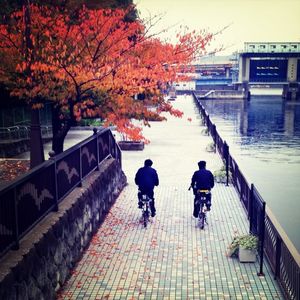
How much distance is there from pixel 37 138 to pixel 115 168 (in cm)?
398

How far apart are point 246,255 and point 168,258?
178 cm

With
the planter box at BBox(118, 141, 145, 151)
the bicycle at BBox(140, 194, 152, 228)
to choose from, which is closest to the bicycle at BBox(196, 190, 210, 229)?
the bicycle at BBox(140, 194, 152, 228)

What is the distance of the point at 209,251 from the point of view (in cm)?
1023

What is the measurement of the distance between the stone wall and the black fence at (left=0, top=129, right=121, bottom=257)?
19cm

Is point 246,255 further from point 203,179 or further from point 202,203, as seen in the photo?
point 203,179

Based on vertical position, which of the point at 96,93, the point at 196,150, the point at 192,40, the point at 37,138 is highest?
the point at 192,40

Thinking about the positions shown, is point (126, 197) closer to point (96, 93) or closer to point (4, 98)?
point (96, 93)

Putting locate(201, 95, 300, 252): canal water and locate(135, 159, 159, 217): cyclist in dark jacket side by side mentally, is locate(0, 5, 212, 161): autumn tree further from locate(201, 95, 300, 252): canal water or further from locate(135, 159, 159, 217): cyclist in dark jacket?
locate(201, 95, 300, 252): canal water

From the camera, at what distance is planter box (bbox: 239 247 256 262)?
9461 millimetres

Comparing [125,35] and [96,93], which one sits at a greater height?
[125,35]

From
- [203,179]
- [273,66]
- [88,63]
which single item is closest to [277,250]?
[203,179]

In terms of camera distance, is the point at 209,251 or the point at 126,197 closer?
the point at 209,251

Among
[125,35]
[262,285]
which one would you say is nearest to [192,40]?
[125,35]

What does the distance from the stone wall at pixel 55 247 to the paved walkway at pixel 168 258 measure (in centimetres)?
36
